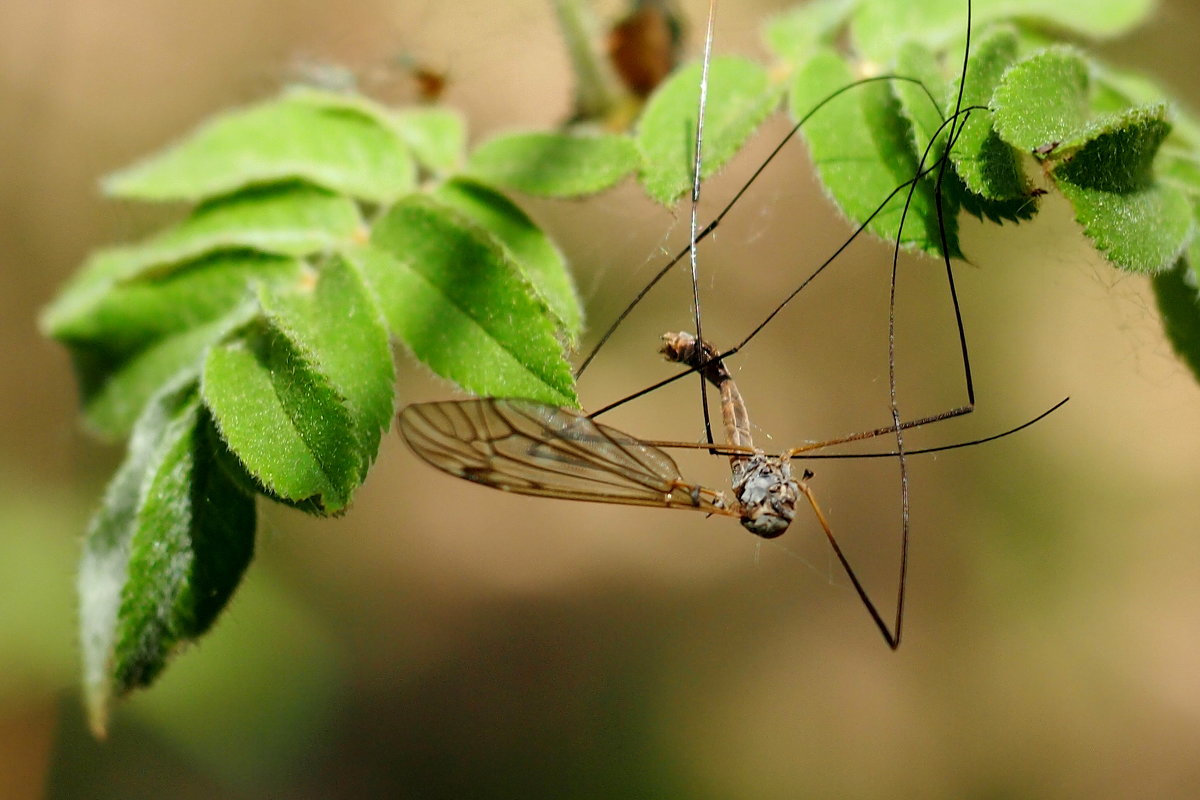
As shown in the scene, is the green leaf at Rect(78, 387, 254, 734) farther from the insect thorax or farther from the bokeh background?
the bokeh background

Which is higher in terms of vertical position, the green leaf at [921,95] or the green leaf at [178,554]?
the green leaf at [921,95]

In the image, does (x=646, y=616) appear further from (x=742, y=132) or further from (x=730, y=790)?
(x=742, y=132)

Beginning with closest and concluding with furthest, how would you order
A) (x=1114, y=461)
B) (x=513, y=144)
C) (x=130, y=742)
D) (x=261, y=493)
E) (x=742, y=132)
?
(x=261, y=493) → (x=742, y=132) → (x=513, y=144) → (x=130, y=742) → (x=1114, y=461)

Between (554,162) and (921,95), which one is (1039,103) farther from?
(554,162)

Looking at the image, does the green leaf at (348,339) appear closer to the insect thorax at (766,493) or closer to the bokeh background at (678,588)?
the insect thorax at (766,493)

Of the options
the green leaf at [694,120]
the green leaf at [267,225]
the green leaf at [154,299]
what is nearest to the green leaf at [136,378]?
the green leaf at [154,299]

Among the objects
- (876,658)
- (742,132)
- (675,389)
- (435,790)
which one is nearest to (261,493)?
(742,132)

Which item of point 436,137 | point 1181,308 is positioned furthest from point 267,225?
point 1181,308
